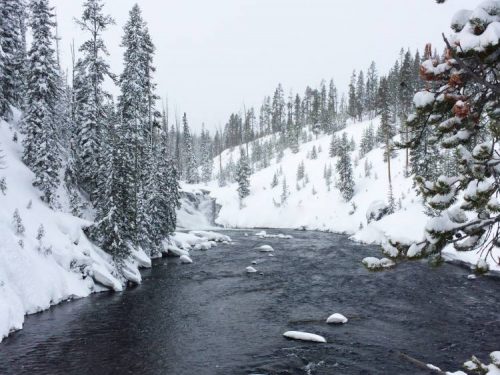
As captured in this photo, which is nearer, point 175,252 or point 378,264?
point 378,264

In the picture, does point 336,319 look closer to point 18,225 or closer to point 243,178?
point 18,225

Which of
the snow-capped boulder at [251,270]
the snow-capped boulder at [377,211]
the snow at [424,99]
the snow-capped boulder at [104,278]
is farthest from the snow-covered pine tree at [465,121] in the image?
the snow-capped boulder at [377,211]

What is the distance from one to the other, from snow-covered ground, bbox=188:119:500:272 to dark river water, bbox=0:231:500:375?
1034cm

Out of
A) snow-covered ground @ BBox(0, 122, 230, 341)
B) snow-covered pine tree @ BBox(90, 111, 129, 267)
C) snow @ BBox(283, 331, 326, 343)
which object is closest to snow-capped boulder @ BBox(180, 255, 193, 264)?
snow-covered ground @ BBox(0, 122, 230, 341)

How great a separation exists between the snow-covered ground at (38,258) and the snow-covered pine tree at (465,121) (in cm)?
1733

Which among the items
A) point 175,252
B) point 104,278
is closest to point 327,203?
point 175,252

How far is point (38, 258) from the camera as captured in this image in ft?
67.9

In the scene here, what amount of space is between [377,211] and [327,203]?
14.4 m

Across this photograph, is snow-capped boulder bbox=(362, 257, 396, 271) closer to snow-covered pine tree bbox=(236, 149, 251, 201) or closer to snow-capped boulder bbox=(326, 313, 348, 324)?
snow-capped boulder bbox=(326, 313, 348, 324)

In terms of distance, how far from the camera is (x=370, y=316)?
1816 cm

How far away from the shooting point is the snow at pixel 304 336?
15.4 metres

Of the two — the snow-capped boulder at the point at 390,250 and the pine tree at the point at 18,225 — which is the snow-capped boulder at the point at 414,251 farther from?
the pine tree at the point at 18,225

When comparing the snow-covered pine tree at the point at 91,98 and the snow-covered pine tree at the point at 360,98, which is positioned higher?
the snow-covered pine tree at the point at 360,98

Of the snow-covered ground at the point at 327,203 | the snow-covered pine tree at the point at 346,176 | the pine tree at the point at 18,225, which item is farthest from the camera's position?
the snow-covered pine tree at the point at 346,176
